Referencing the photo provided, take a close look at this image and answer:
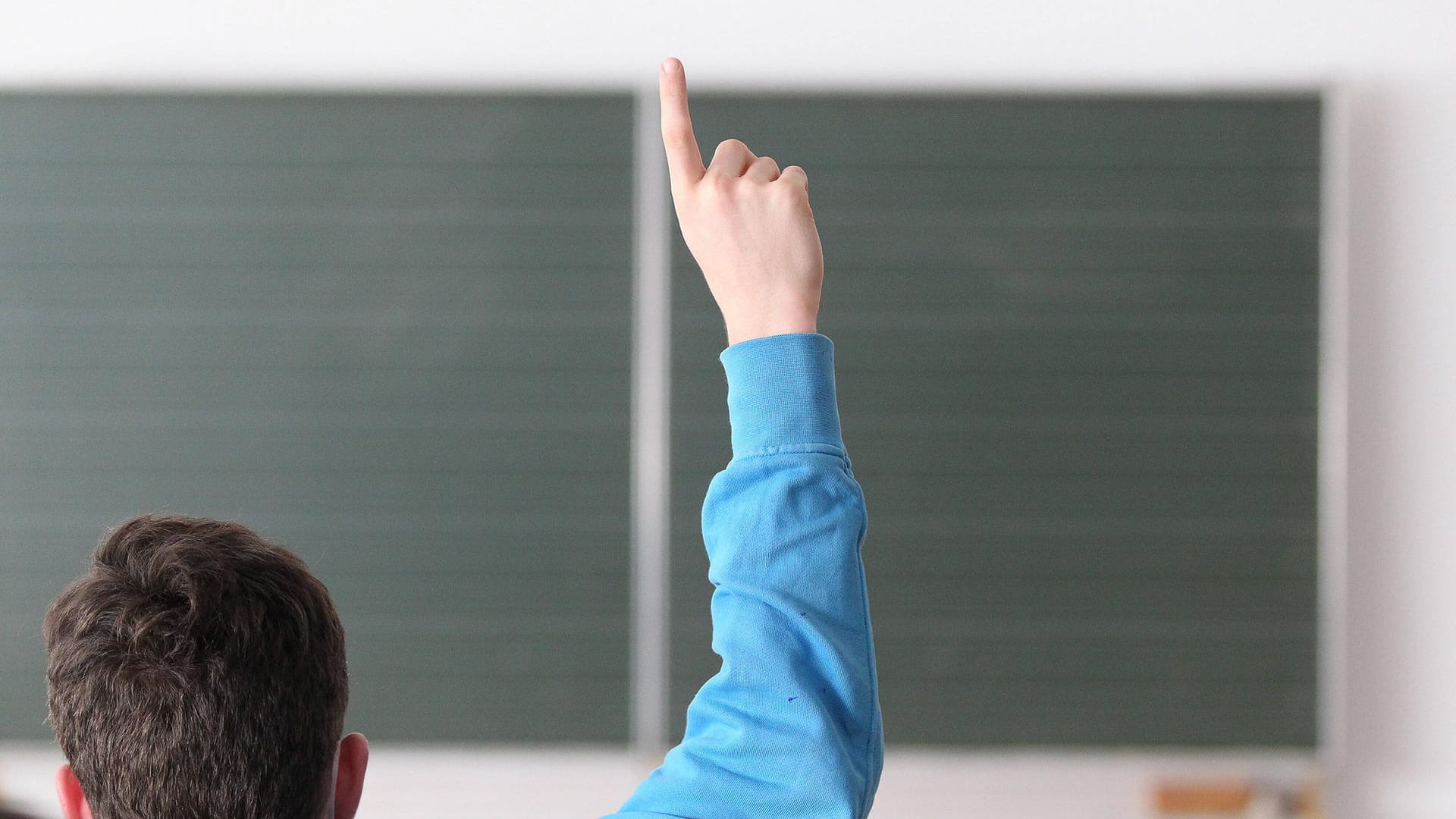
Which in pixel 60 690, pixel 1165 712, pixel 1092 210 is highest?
pixel 1092 210

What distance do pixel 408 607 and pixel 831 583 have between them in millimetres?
1693

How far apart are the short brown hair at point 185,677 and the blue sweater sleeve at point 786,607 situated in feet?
0.83

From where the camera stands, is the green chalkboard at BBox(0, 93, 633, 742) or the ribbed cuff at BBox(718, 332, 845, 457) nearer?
the ribbed cuff at BBox(718, 332, 845, 457)

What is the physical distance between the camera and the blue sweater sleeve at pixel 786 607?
1.72ft

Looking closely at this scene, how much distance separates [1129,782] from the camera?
2035mm

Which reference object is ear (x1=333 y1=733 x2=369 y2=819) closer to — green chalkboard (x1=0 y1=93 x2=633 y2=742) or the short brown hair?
the short brown hair

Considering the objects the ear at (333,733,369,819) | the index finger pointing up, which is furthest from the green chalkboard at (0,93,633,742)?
the index finger pointing up

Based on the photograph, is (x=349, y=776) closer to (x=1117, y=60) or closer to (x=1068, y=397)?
(x=1068, y=397)

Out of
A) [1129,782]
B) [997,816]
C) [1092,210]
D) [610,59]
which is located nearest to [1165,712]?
[1129,782]

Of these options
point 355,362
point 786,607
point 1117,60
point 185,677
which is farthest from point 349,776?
point 1117,60

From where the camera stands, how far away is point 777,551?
53cm

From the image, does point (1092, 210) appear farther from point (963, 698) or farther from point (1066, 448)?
point (963, 698)

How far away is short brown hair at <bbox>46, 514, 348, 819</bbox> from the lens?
0.62m

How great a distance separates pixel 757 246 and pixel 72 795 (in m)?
0.56
